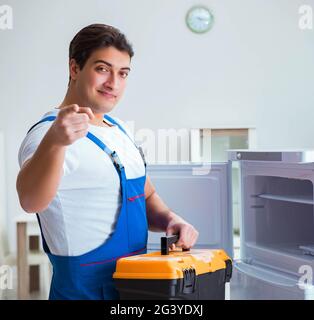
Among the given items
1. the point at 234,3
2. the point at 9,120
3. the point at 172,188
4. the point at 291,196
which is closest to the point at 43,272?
the point at 9,120

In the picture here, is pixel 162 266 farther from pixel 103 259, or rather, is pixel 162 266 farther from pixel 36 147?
pixel 36 147

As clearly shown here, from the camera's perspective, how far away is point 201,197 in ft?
6.73

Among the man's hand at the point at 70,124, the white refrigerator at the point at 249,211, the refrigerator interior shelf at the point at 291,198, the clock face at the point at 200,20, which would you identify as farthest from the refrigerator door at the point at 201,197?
the clock face at the point at 200,20

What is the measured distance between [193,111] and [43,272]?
1.56 m

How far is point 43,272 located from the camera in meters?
3.46

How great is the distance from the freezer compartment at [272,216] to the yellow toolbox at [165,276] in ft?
3.11

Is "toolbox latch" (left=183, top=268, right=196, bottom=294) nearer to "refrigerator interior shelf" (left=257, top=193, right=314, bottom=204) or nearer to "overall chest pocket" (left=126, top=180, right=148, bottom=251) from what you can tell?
"overall chest pocket" (left=126, top=180, right=148, bottom=251)

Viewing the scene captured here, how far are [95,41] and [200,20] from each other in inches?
132

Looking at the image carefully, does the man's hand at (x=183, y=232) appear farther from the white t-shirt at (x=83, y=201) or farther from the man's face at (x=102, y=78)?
the man's face at (x=102, y=78)

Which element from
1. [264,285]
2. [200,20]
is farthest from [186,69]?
[264,285]

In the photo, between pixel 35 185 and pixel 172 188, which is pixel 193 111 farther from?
pixel 35 185

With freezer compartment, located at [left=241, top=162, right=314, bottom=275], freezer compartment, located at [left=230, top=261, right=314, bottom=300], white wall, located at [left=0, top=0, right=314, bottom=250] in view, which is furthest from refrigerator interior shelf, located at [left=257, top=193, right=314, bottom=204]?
white wall, located at [left=0, top=0, right=314, bottom=250]

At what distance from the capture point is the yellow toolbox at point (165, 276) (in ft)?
3.24

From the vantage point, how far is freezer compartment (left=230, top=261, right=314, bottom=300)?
69.4 inches
